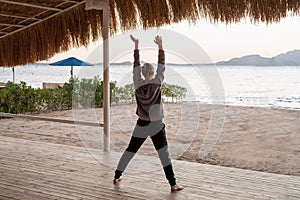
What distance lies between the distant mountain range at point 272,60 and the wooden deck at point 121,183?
139 inches

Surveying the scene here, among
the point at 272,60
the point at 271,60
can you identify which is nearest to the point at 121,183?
the point at 272,60

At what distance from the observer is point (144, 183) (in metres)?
3.49

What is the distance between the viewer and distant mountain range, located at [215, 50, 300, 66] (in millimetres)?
7415

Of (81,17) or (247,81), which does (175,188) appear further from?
(247,81)

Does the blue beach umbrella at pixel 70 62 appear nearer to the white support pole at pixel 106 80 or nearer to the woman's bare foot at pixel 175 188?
the white support pole at pixel 106 80

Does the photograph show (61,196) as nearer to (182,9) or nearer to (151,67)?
(151,67)

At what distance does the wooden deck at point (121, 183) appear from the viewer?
313 centimetres

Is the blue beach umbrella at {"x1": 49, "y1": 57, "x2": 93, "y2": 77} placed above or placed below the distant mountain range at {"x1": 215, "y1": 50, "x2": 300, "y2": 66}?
above

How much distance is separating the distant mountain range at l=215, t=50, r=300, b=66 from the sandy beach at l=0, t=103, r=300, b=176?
4.67 feet

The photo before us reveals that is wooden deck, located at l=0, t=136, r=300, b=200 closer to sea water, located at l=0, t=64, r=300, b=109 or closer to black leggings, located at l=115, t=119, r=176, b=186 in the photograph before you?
black leggings, located at l=115, t=119, r=176, b=186

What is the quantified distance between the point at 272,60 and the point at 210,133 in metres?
1.95

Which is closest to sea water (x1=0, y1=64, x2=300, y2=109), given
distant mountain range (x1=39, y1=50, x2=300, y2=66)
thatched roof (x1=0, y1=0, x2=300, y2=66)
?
distant mountain range (x1=39, y1=50, x2=300, y2=66)

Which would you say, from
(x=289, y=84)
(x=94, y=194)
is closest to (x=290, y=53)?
(x=289, y=84)

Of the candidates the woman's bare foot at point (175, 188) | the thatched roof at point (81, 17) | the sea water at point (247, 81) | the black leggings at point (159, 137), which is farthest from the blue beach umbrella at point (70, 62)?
the woman's bare foot at point (175, 188)
